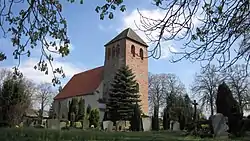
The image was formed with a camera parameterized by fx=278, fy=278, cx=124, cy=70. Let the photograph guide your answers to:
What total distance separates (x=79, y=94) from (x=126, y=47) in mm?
12719

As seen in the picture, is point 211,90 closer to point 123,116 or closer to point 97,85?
point 123,116

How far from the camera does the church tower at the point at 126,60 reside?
42.0 m

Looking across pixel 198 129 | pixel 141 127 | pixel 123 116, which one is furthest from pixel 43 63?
pixel 123 116

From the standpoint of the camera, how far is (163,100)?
167ft

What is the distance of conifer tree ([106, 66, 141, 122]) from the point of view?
114 feet

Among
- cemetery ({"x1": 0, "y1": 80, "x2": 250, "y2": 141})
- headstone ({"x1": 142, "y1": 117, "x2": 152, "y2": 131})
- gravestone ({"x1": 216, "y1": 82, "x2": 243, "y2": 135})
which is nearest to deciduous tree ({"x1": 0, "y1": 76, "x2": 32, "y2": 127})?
cemetery ({"x1": 0, "y1": 80, "x2": 250, "y2": 141})

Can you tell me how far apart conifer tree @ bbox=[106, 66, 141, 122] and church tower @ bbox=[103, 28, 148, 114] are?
4.97m

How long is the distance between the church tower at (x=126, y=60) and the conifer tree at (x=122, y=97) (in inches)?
195

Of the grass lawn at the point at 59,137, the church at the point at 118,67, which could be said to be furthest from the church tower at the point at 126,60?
the grass lawn at the point at 59,137

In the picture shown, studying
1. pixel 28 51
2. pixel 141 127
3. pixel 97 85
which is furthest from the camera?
pixel 97 85

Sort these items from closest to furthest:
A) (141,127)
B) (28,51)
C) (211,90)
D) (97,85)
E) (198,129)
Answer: (28,51) → (198,129) → (141,127) → (211,90) → (97,85)

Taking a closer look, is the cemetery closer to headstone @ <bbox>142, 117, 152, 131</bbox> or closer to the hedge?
the hedge

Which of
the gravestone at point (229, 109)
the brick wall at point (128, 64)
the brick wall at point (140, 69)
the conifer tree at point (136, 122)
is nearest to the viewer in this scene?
the gravestone at point (229, 109)

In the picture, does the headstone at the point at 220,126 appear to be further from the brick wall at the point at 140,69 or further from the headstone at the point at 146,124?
the brick wall at the point at 140,69
